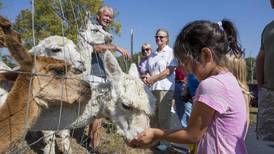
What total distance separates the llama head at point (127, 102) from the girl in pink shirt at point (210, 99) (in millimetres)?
1501

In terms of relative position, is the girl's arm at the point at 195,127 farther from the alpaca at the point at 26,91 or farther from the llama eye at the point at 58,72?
the llama eye at the point at 58,72

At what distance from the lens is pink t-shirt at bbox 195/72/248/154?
1933 mm

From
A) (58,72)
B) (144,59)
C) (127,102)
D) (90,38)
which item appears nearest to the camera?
(58,72)

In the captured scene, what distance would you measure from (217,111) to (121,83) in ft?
6.07

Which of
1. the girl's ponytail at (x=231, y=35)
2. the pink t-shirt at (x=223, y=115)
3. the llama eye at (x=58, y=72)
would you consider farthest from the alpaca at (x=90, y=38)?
the pink t-shirt at (x=223, y=115)

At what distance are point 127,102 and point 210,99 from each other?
5.75ft

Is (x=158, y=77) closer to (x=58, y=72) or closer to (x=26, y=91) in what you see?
(x=58, y=72)

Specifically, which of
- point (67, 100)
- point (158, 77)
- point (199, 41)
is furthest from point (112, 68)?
point (199, 41)

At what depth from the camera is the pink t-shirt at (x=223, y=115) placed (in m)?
1.93

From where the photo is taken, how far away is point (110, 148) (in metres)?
5.67

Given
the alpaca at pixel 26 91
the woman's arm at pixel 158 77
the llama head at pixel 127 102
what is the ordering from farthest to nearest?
the woman's arm at pixel 158 77
the llama head at pixel 127 102
the alpaca at pixel 26 91

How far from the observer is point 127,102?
11.8ft

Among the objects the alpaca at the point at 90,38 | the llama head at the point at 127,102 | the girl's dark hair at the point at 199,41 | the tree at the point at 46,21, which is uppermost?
the tree at the point at 46,21

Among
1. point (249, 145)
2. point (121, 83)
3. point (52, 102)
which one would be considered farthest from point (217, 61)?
point (249, 145)
